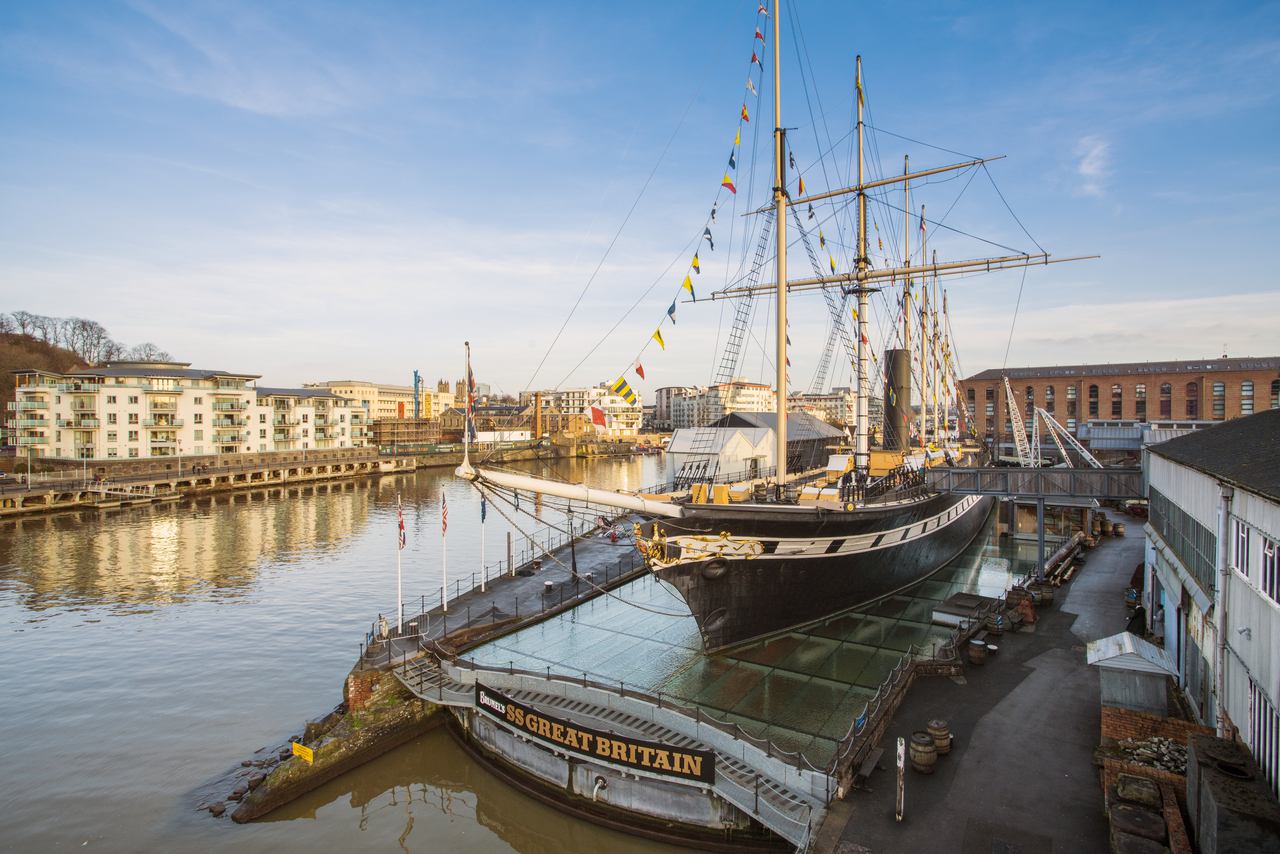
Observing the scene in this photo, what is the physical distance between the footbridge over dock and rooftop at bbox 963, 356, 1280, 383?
72.8 meters

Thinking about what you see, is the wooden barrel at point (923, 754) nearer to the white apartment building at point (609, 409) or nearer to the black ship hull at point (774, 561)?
the black ship hull at point (774, 561)

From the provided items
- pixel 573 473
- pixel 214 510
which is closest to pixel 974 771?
pixel 214 510

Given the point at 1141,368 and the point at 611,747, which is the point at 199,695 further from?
the point at 1141,368

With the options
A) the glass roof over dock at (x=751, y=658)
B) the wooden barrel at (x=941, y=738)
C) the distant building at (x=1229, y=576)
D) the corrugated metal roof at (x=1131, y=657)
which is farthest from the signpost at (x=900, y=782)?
the corrugated metal roof at (x=1131, y=657)

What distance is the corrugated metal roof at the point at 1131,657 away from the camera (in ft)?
34.7

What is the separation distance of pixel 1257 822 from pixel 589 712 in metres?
10.6

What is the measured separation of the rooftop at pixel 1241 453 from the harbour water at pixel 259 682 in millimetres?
8952

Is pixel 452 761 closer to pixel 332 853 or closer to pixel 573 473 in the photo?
pixel 332 853

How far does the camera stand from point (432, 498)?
62.6 metres

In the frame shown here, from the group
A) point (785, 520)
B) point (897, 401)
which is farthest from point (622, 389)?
point (897, 401)

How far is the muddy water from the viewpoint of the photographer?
41.2ft

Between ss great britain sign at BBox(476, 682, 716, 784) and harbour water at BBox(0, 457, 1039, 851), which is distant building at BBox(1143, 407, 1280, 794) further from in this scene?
ss great britain sign at BBox(476, 682, 716, 784)

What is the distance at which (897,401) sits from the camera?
3108 cm

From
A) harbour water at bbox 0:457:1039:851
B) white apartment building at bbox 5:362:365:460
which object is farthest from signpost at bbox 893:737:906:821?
white apartment building at bbox 5:362:365:460
